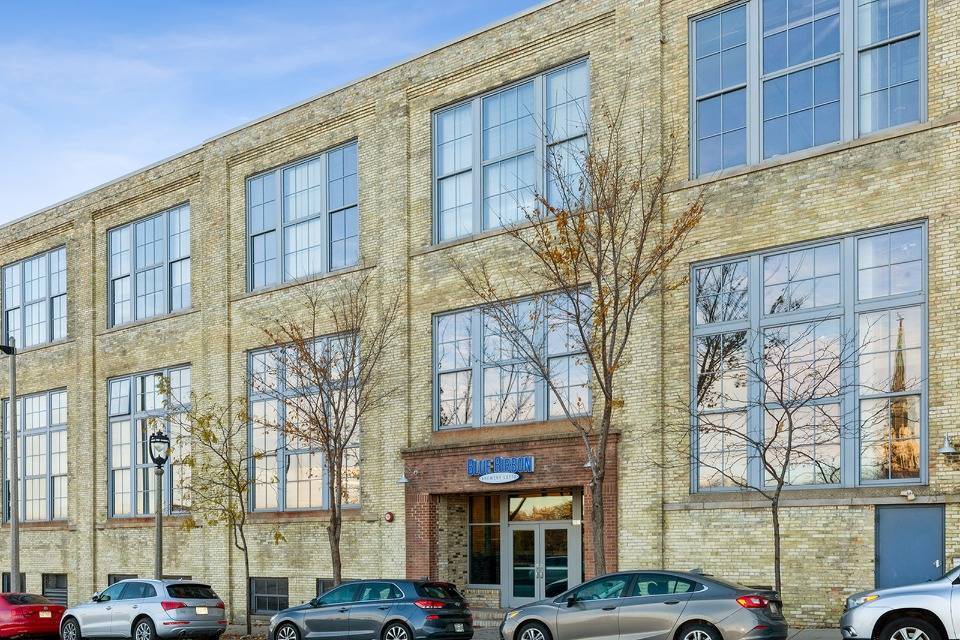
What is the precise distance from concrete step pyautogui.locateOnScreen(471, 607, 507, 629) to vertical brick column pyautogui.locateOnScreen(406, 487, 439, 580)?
1.60 meters

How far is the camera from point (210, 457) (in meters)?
33.4

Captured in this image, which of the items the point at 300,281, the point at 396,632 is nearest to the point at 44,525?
the point at 300,281

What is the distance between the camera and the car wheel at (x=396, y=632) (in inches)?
840

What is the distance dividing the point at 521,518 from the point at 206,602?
23.2ft

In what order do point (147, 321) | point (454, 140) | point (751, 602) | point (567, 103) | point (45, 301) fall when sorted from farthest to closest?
point (45, 301) → point (147, 321) → point (454, 140) → point (567, 103) → point (751, 602)

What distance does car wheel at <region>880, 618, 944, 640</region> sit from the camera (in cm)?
1588

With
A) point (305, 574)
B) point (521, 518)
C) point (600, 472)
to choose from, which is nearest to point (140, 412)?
point (305, 574)

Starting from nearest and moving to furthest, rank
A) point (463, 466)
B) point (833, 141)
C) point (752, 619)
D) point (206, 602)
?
point (752, 619) < point (833, 141) < point (206, 602) < point (463, 466)

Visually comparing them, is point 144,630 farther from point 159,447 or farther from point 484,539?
point 484,539

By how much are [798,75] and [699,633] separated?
1061 centimetres

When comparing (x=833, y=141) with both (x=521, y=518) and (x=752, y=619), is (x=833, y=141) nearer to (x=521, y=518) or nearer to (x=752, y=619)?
(x=752, y=619)

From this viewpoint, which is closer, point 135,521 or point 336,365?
point 336,365

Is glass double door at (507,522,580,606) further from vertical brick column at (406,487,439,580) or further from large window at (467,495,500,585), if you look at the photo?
vertical brick column at (406,487,439,580)

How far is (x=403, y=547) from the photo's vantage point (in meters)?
28.6
